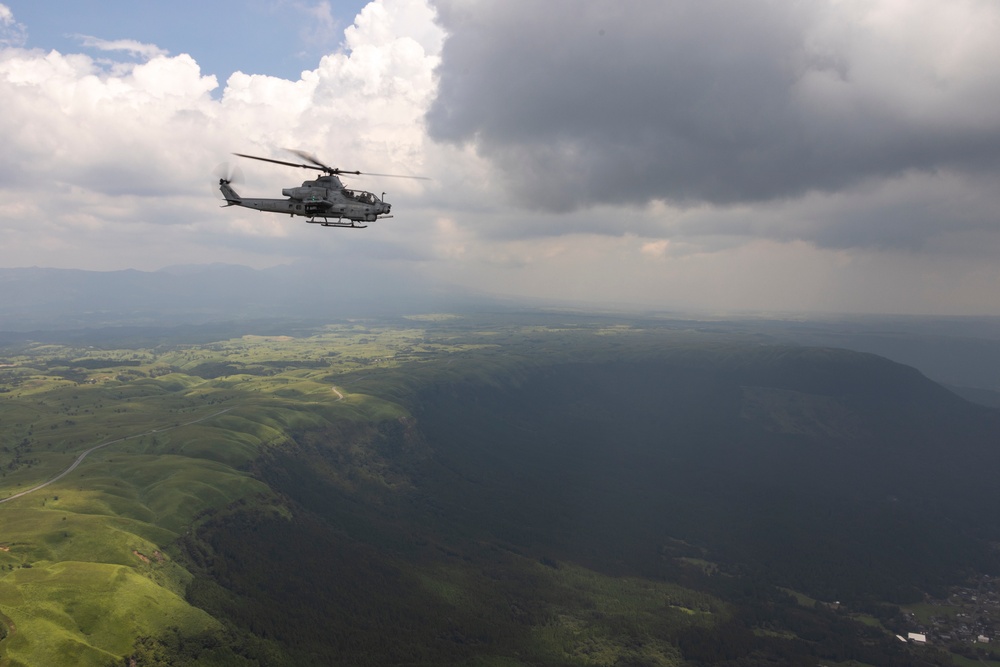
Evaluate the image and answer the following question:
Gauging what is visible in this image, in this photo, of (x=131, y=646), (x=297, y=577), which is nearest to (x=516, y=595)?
(x=297, y=577)

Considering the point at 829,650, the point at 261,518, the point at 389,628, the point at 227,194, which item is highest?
the point at 227,194

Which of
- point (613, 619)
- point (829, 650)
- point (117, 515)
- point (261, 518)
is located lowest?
point (829, 650)

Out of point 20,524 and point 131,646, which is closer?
point 131,646

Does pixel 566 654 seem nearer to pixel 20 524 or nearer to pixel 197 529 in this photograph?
pixel 197 529

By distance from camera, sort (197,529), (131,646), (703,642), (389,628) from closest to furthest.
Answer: (131,646) < (389,628) < (197,529) < (703,642)

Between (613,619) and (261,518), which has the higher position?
(261,518)

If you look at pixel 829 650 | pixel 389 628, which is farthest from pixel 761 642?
pixel 389 628

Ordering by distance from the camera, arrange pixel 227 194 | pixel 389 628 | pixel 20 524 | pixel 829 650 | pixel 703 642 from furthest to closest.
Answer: pixel 829 650 < pixel 703 642 < pixel 389 628 < pixel 20 524 < pixel 227 194

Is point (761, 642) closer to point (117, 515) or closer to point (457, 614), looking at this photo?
point (457, 614)

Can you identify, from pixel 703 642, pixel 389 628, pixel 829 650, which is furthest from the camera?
pixel 829 650

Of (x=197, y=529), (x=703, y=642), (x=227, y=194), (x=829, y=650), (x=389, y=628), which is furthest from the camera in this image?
(x=829, y=650)
